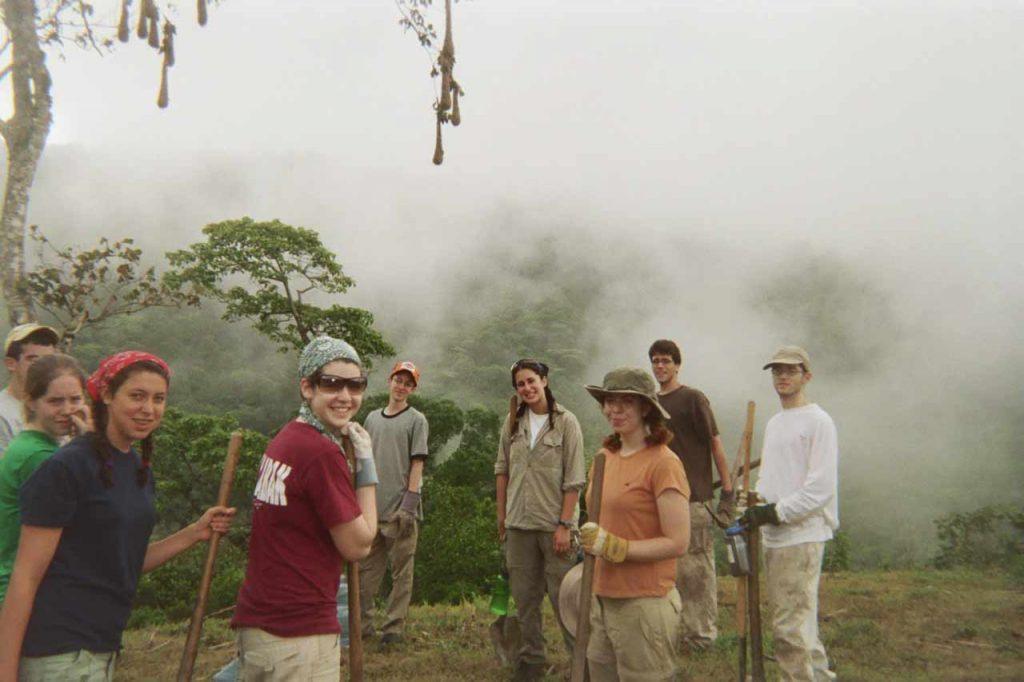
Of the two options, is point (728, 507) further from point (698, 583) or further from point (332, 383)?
point (332, 383)

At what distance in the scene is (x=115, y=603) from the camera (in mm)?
2395

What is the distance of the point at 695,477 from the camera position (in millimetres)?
5684

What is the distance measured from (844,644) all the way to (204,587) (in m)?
6.07

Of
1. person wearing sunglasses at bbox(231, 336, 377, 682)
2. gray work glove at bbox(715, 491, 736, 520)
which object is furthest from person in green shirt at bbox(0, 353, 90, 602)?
gray work glove at bbox(715, 491, 736, 520)

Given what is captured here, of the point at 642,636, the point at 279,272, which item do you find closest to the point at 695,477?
the point at 642,636

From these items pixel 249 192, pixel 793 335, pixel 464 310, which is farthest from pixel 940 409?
pixel 249 192

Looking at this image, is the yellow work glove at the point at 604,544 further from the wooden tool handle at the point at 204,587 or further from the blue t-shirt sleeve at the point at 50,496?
the blue t-shirt sleeve at the point at 50,496

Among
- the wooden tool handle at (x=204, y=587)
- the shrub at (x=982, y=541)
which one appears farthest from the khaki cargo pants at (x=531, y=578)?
the shrub at (x=982, y=541)

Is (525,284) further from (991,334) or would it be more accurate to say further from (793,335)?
(991,334)

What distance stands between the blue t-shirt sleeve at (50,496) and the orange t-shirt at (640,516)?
2089 millimetres

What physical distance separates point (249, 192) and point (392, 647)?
441ft

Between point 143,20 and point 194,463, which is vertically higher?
point 143,20

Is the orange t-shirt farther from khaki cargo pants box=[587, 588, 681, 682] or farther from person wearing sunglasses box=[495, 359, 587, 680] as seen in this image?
person wearing sunglasses box=[495, 359, 587, 680]

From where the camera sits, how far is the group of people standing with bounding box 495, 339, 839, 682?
316 centimetres
